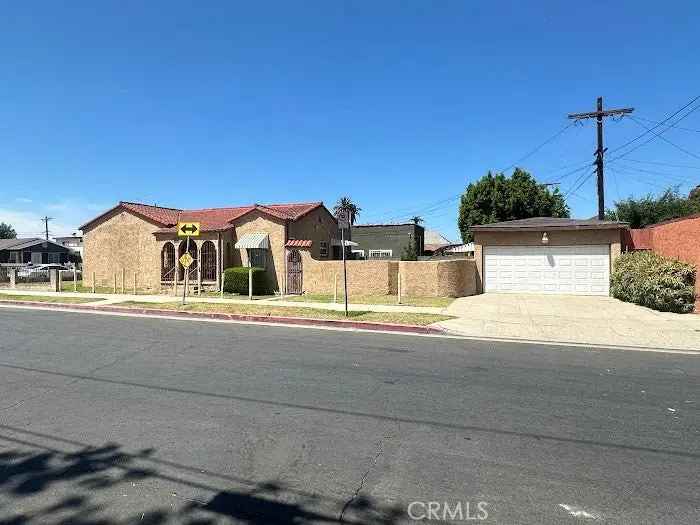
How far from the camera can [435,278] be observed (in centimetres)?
1877

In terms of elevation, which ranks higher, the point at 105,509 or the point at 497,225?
the point at 497,225

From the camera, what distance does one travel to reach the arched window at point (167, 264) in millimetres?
24406

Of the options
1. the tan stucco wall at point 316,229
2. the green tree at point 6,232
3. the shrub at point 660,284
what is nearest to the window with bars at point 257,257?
the tan stucco wall at point 316,229

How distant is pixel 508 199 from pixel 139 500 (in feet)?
124

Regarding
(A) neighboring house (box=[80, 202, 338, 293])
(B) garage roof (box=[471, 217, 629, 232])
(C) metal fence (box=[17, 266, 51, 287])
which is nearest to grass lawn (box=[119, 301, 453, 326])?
(A) neighboring house (box=[80, 202, 338, 293])

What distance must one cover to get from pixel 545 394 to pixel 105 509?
4941 mm

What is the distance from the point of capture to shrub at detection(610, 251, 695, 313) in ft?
46.3

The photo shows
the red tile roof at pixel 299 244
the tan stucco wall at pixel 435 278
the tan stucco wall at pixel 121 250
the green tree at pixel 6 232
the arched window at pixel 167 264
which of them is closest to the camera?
the tan stucco wall at pixel 435 278

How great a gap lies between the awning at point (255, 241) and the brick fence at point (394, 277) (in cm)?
244

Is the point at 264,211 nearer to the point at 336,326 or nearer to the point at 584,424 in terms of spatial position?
the point at 336,326

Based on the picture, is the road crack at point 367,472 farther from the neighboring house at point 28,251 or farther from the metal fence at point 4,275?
the neighboring house at point 28,251

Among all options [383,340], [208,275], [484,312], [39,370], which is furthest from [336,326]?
[208,275]

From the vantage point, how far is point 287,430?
190 inches

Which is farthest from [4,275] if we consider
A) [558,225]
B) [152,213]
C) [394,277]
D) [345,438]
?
[345,438]
